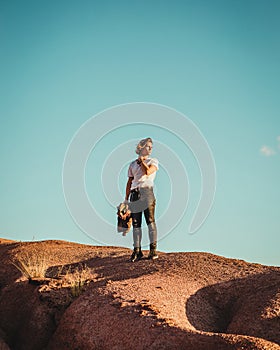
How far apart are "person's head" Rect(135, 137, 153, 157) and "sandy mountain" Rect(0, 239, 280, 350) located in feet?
6.93

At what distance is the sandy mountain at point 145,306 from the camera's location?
17.9 ft

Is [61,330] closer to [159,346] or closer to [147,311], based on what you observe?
[147,311]

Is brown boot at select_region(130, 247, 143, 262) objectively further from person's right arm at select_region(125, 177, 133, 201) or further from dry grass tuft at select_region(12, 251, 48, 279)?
dry grass tuft at select_region(12, 251, 48, 279)

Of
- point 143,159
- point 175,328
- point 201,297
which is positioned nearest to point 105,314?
point 175,328

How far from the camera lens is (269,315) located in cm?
598

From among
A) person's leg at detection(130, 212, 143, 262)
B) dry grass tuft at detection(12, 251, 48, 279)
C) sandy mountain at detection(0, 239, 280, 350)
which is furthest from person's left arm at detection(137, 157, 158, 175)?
dry grass tuft at detection(12, 251, 48, 279)

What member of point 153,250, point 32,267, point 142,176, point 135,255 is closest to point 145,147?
point 142,176

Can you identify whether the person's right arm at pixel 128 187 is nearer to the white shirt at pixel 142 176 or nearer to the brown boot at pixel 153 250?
the white shirt at pixel 142 176

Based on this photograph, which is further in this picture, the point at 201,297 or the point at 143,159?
the point at 143,159

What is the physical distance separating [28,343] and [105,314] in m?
1.52

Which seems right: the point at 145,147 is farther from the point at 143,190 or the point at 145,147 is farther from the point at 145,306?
the point at 145,306

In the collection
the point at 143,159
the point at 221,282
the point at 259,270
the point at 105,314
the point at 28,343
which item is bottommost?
the point at 28,343

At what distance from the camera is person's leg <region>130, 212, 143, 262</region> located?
8773mm

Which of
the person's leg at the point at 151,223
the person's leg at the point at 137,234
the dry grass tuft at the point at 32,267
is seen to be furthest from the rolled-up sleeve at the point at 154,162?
the dry grass tuft at the point at 32,267
